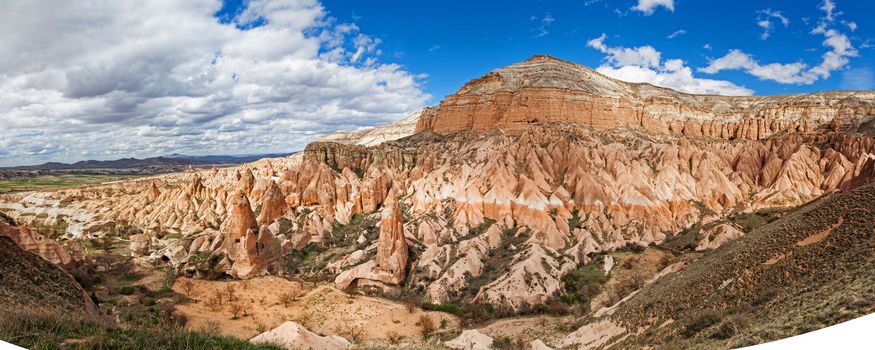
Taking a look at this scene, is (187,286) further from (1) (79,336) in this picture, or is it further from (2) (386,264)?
(1) (79,336)

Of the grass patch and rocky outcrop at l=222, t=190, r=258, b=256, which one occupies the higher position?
the grass patch

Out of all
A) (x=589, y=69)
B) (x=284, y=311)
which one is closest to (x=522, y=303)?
(x=284, y=311)

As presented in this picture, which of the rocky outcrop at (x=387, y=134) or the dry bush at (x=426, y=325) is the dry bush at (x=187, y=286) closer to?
the dry bush at (x=426, y=325)

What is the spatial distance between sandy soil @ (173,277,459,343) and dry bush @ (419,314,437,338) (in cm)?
27

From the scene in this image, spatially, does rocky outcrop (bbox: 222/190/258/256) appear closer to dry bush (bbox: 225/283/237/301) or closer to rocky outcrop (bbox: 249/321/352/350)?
dry bush (bbox: 225/283/237/301)

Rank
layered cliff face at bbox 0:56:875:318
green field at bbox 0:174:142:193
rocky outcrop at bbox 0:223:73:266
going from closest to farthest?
rocky outcrop at bbox 0:223:73:266, layered cliff face at bbox 0:56:875:318, green field at bbox 0:174:142:193

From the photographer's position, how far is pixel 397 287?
29.1 meters

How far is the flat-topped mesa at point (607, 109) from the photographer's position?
53.2 m

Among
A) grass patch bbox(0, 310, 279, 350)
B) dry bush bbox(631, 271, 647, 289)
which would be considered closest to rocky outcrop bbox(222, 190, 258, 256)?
dry bush bbox(631, 271, 647, 289)

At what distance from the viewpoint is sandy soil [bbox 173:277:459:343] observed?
22.4m

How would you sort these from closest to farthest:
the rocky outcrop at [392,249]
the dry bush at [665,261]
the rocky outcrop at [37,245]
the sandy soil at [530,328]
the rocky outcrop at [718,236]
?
1. the sandy soil at [530,328]
2. the rocky outcrop at [37,245]
3. the dry bush at [665,261]
4. the rocky outcrop at [392,249]
5. the rocky outcrop at [718,236]

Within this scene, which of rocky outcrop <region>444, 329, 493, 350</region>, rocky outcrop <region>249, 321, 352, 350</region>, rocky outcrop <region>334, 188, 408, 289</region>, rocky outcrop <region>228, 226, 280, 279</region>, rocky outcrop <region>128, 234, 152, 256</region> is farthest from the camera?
rocky outcrop <region>128, 234, 152, 256</region>

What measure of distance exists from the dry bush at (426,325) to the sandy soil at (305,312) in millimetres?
267

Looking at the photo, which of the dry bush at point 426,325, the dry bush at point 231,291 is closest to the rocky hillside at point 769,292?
the dry bush at point 426,325
